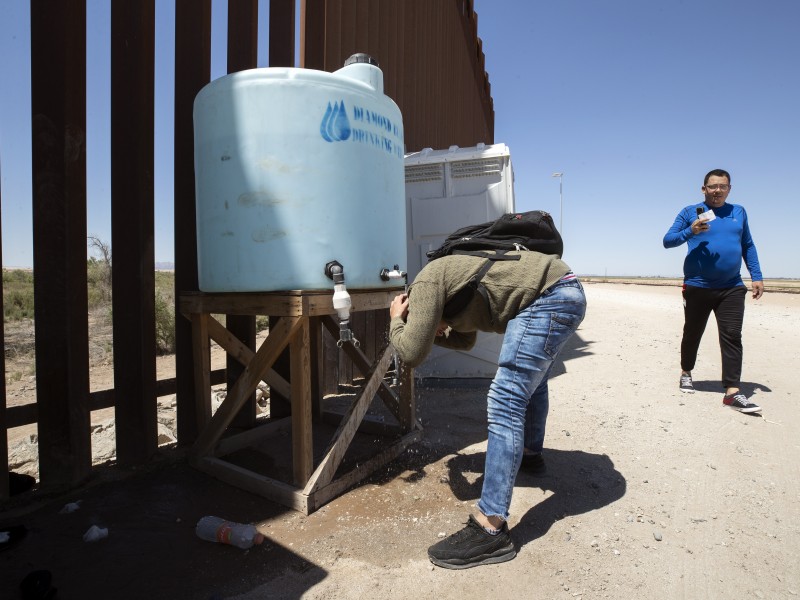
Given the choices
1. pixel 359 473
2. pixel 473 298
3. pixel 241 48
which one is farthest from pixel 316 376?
pixel 241 48

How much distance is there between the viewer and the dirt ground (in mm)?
1874

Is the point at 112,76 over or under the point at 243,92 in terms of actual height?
over

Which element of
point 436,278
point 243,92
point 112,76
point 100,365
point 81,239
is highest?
point 112,76

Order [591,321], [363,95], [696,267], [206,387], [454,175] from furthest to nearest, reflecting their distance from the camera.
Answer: [591,321] → [454,175] → [696,267] → [206,387] → [363,95]

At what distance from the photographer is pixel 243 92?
7.70 ft

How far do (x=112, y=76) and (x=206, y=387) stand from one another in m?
1.76

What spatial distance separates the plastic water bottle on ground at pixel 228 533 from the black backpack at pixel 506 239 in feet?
4.02

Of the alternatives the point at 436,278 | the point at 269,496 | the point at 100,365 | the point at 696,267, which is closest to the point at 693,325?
the point at 696,267

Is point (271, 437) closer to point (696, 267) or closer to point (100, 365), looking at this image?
point (696, 267)

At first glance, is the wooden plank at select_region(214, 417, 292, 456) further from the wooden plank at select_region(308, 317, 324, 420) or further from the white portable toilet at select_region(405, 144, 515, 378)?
the white portable toilet at select_region(405, 144, 515, 378)

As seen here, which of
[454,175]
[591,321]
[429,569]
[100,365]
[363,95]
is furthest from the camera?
[591,321]

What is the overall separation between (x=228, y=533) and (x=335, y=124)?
1.87 meters

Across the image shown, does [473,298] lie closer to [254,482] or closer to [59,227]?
[254,482]

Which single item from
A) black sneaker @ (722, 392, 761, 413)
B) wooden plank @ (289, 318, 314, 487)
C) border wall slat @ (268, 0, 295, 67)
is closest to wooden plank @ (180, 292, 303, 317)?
wooden plank @ (289, 318, 314, 487)
